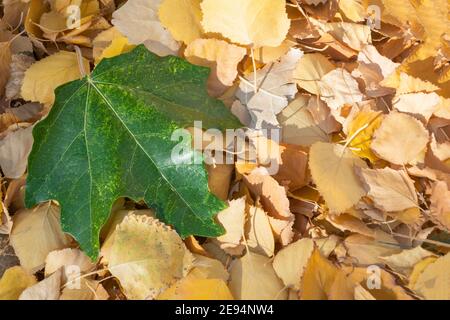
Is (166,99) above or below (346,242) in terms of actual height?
above

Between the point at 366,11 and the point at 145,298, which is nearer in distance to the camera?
the point at 145,298

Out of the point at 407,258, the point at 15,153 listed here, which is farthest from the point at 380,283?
the point at 15,153

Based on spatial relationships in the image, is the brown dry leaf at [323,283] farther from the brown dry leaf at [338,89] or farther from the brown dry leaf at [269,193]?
the brown dry leaf at [338,89]

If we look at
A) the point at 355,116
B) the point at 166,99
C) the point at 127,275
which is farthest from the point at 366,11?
the point at 127,275

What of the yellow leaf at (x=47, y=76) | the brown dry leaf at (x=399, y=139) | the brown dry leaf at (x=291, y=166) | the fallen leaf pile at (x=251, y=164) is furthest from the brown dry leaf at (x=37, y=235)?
the brown dry leaf at (x=399, y=139)

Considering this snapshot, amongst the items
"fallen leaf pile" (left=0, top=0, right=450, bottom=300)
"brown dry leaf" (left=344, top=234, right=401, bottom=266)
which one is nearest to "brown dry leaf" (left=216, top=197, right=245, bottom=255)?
"fallen leaf pile" (left=0, top=0, right=450, bottom=300)

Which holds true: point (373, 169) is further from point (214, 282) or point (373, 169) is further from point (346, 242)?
point (214, 282)
